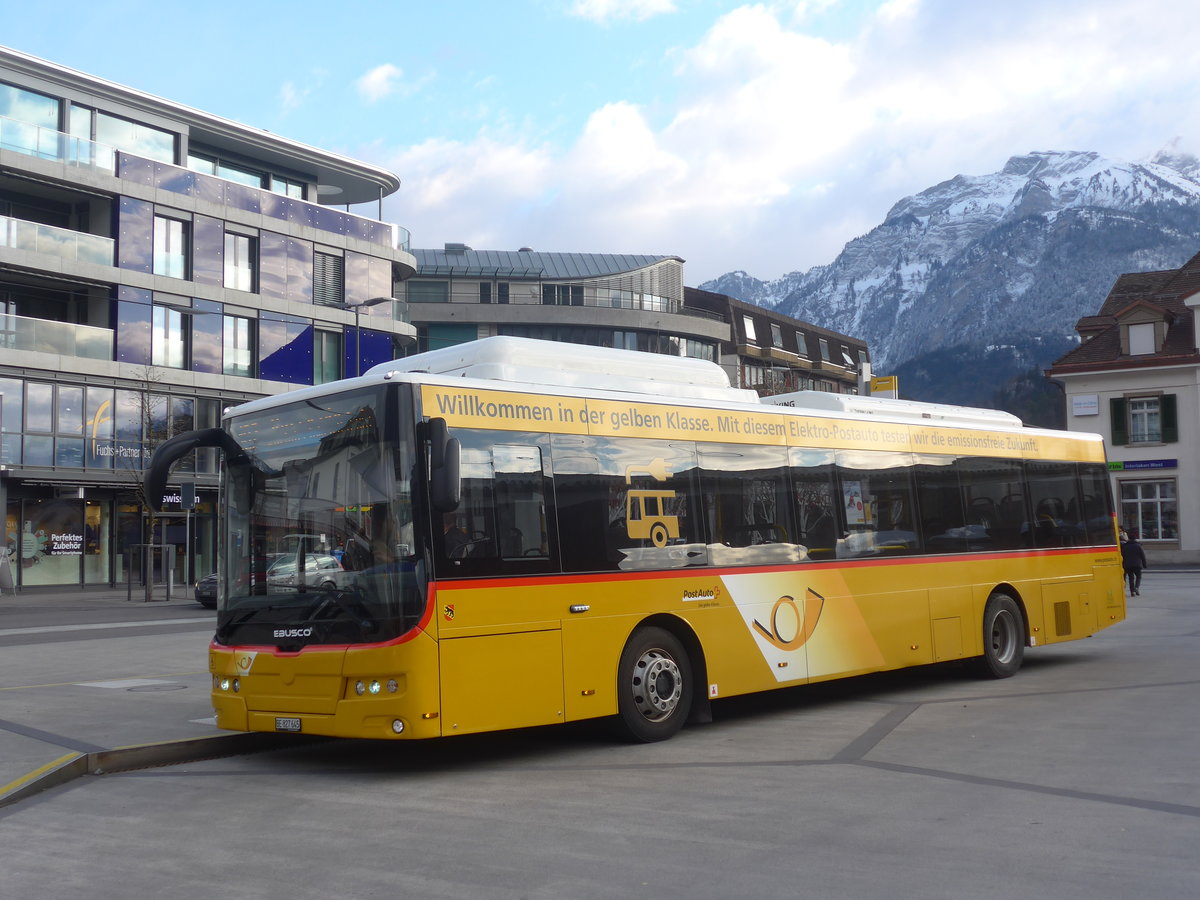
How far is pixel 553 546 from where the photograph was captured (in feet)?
30.3

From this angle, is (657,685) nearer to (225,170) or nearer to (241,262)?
(241,262)

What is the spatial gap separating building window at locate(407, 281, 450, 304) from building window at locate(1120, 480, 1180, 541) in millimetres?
39362

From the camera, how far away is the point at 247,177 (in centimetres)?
4519

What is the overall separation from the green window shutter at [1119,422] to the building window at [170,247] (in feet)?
123

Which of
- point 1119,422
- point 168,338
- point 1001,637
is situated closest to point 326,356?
point 168,338

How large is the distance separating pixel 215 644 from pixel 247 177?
3879 cm

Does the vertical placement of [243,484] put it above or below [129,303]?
below

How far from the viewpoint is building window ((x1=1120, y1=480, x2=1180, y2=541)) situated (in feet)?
166

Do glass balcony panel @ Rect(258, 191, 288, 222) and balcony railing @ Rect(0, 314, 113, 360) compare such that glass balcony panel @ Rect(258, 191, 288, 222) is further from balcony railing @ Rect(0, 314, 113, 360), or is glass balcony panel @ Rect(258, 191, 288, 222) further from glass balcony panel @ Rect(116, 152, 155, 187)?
balcony railing @ Rect(0, 314, 113, 360)

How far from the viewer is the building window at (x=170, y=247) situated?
131 feet

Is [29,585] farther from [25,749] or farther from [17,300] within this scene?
[25,749]

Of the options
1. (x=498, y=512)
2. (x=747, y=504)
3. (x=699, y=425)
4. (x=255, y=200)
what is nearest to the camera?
(x=498, y=512)

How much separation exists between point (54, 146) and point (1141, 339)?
42403 mm

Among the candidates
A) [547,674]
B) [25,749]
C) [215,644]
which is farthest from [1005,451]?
[25,749]
